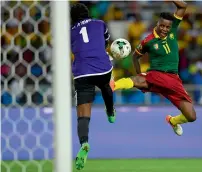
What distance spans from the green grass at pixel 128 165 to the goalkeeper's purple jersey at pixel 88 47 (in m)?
0.98

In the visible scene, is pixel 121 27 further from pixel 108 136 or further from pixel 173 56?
pixel 173 56

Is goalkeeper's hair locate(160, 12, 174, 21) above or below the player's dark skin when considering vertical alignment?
above

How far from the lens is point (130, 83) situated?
7.00 m

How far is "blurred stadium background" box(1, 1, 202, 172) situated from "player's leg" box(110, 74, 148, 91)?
0.72 m

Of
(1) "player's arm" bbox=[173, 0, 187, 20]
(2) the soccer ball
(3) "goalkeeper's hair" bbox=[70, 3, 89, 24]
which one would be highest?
(3) "goalkeeper's hair" bbox=[70, 3, 89, 24]

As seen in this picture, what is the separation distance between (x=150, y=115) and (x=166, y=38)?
6.23 ft

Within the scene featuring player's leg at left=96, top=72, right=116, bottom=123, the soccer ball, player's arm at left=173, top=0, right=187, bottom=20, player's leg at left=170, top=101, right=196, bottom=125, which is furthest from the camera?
player's leg at left=170, top=101, right=196, bottom=125

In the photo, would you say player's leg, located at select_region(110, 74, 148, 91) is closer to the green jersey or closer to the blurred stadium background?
the green jersey

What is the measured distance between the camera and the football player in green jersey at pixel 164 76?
6.95 metres

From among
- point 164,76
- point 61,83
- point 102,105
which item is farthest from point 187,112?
point 61,83

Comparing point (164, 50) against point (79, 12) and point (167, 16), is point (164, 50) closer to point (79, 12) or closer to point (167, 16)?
point (167, 16)

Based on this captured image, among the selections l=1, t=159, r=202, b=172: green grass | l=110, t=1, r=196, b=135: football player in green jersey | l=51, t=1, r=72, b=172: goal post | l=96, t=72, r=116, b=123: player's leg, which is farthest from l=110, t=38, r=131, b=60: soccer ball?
l=51, t=1, r=72, b=172: goal post

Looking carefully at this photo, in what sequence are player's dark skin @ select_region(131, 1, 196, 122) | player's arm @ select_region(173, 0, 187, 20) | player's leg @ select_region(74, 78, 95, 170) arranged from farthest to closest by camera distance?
player's dark skin @ select_region(131, 1, 196, 122), player's arm @ select_region(173, 0, 187, 20), player's leg @ select_region(74, 78, 95, 170)

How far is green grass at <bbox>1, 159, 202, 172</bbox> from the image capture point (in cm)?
672
